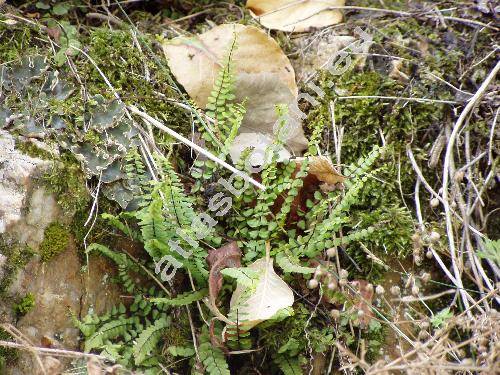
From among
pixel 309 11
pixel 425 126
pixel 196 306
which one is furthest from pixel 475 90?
pixel 196 306

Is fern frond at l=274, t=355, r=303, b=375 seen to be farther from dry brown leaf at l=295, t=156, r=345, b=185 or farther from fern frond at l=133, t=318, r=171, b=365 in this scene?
dry brown leaf at l=295, t=156, r=345, b=185

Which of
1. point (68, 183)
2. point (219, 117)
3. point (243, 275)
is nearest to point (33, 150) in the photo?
point (68, 183)

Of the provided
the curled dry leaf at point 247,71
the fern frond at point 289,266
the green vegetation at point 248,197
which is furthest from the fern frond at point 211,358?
the curled dry leaf at point 247,71

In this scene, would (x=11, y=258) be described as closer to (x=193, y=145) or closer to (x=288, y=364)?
(x=193, y=145)

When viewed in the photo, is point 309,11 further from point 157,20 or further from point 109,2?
point 109,2

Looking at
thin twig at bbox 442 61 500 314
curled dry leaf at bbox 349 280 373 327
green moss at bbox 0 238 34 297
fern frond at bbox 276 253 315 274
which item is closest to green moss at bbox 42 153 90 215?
green moss at bbox 0 238 34 297

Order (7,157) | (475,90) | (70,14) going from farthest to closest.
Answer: (70,14), (475,90), (7,157)
